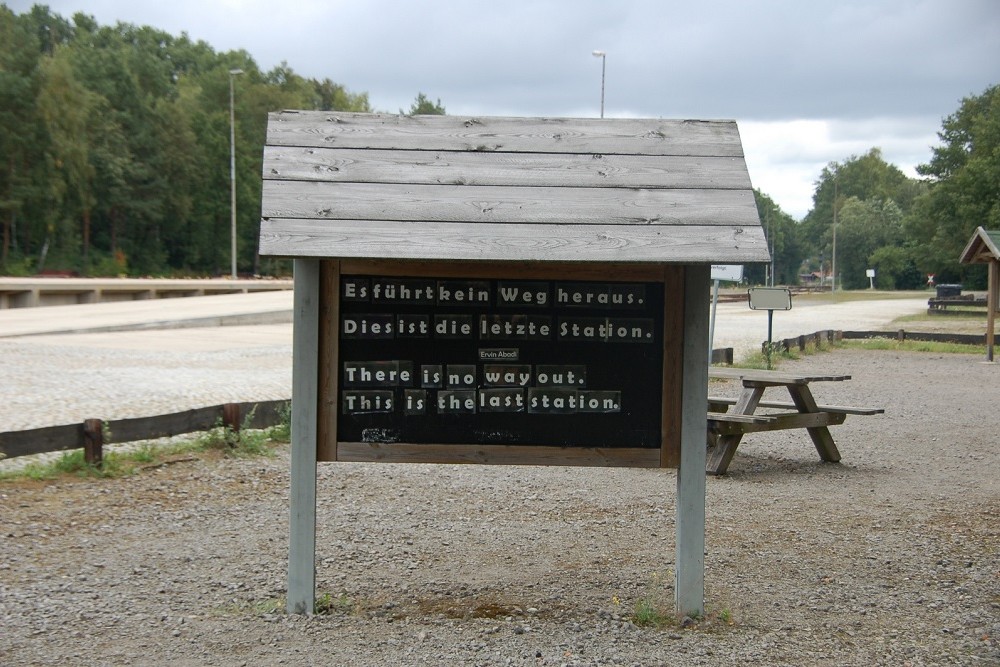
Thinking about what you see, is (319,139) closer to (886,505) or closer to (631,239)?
(631,239)

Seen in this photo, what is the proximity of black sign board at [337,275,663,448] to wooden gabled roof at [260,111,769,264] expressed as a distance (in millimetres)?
407

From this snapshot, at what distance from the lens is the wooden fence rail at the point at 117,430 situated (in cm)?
761

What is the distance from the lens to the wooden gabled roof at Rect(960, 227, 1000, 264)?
22859 mm

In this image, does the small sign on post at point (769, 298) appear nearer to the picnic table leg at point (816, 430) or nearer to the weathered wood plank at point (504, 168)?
the picnic table leg at point (816, 430)

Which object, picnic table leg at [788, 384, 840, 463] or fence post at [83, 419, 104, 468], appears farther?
picnic table leg at [788, 384, 840, 463]

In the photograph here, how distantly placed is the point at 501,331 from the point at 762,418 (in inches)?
192

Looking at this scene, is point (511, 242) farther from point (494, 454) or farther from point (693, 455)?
point (693, 455)

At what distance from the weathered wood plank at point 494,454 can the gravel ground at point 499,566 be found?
2.43 feet

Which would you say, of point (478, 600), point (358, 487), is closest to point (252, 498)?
point (358, 487)

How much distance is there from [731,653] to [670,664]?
0.34 metres

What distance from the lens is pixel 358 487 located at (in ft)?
27.0

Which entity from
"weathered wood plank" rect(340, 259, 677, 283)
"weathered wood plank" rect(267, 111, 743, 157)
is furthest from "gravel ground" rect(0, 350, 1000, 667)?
"weathered wood plank" rect(267, 111, 743, 157)

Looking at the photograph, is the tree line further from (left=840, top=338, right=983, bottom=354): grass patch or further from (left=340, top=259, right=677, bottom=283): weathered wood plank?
(left=340, top=259, right=677, bottom=283): weathered wood plank

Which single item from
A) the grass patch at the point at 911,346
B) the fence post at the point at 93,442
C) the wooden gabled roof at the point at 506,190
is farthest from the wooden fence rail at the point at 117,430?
the grass patch at the point at 911,346
